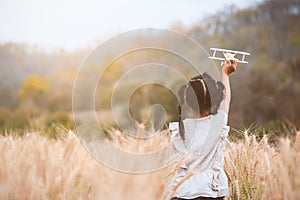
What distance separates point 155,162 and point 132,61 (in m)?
13.2

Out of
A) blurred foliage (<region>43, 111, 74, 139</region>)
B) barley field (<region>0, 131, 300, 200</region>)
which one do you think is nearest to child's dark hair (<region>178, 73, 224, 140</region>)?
barley field (<region>0, 131, 300, 200</region>)

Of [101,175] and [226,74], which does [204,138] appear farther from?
[101,175]

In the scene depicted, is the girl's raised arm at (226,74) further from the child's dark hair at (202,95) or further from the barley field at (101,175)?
the barley field at (101,175)

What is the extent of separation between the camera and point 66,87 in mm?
15281

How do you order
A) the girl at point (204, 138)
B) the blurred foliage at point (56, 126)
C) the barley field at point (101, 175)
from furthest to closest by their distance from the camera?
1. the blurred foliage at point (56, 126)
2. the girl at point (204, 138)
3. the barley field at point (101, 175)

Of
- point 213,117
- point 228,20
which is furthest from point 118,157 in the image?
point 228,20

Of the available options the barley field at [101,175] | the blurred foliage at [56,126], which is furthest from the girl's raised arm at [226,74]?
the blurred foliage at [56,126]

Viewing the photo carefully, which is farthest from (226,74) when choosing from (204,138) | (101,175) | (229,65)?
(101,175)

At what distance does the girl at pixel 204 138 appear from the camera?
6.64 feet

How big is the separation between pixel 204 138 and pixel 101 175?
0.55m

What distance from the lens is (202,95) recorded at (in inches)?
82.8

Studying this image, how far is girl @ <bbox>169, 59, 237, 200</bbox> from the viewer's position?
2.02 meters

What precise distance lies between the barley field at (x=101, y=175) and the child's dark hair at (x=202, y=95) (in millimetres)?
227

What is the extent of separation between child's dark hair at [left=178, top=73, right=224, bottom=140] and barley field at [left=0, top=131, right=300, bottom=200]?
23cm
